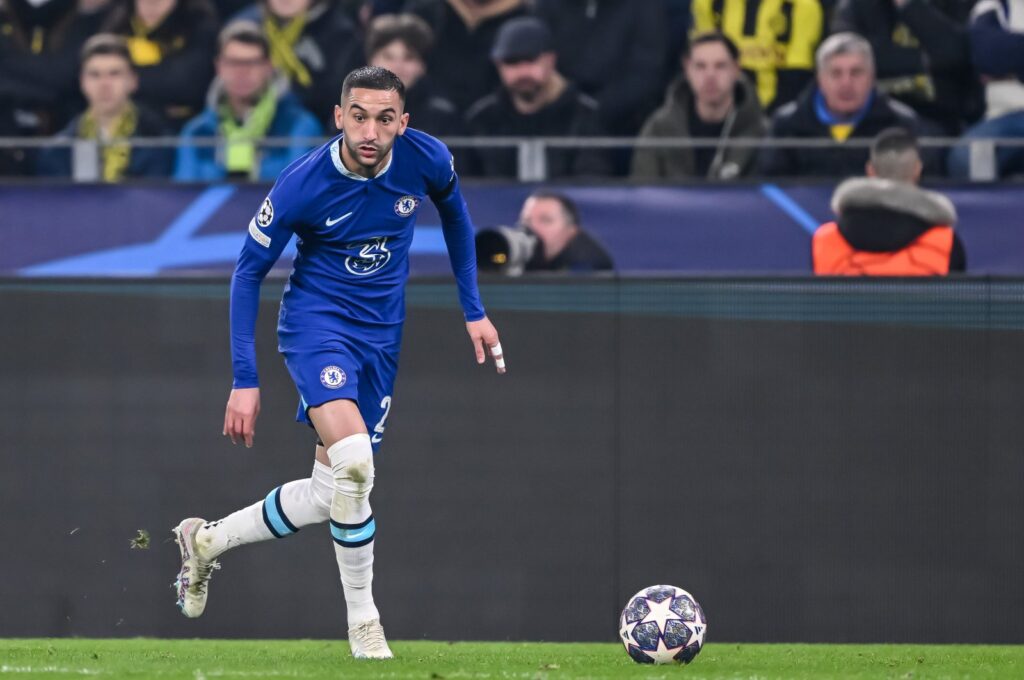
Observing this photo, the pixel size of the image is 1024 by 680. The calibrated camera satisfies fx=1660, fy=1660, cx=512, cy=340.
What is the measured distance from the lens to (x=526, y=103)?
38.3 feet

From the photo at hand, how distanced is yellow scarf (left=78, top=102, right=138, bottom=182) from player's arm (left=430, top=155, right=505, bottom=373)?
15.9 ft

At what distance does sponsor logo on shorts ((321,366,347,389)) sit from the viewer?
6270 mm

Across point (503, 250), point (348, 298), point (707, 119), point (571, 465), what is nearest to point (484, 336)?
point (348, 298)

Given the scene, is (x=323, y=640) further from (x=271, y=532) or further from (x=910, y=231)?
(x=910, y=231)

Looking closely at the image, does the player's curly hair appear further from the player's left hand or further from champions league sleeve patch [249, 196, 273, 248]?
the player's left hand

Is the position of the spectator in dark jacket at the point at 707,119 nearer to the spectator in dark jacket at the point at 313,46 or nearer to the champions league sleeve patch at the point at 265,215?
the spectator in dark jacket at the point at 313,46

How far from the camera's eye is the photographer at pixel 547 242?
33.5ft

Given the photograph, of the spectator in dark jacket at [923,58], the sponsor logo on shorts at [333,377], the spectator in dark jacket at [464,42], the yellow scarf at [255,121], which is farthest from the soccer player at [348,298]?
the spectator in dark jacket at [923,58]

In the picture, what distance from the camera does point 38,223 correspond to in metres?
10.8

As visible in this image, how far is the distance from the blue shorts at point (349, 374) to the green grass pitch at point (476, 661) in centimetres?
98

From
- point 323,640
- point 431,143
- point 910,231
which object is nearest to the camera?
point 431,143

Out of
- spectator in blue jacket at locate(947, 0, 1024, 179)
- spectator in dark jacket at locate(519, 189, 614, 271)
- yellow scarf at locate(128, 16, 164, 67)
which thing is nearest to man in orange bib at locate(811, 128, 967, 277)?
spectator in blue jacket at locate(947, 0, 1024, 179)

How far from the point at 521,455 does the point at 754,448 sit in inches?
52.1

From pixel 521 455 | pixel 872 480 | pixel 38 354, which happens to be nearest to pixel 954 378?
pixel 872 480
